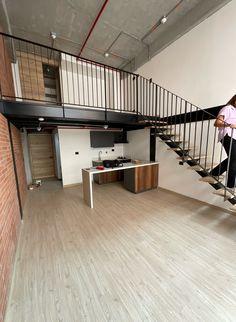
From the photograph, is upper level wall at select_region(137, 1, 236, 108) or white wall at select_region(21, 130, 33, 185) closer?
upper level wall at select_region(137, 1, 236, 108)

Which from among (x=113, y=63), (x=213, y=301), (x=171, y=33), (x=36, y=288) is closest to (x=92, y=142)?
(x=113, y=63)

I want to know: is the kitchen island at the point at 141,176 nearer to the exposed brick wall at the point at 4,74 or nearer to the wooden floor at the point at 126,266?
the wooden floor at the point at 126,266

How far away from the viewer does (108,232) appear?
2389 mm

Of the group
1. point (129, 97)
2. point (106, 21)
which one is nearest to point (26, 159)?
point (129, 97)

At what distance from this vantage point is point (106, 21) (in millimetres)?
3377

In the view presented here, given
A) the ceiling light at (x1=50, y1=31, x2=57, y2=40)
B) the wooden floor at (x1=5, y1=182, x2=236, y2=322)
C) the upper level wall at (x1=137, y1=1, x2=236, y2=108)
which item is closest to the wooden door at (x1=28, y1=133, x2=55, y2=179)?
the wooden floor at (x1=5, y1=182, x2=236, y2=322)


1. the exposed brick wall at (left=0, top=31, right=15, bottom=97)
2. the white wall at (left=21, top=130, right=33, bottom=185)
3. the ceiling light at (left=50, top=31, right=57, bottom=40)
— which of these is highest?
the ceiling light at (left=50, top=31, right=57, bottom=40)

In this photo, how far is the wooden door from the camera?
565 centimetres

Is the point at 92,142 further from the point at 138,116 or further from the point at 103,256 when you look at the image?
the point at 103,256

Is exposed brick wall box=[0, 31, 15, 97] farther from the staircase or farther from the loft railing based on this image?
the staircase

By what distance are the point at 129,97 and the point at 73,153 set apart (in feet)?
10.1

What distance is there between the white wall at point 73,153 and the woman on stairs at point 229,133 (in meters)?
4.05

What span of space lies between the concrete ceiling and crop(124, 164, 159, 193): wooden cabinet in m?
3.48

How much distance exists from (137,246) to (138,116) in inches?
119
